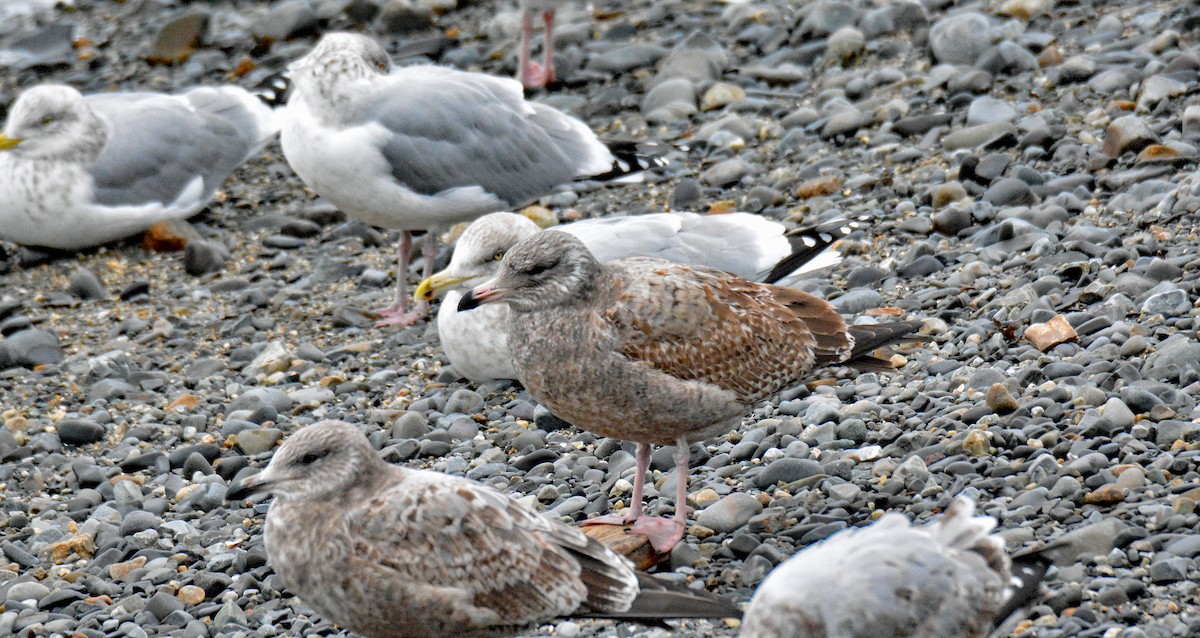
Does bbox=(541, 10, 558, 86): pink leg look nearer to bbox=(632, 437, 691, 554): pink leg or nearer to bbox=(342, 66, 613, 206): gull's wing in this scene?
bbox=(342, 66, 613, 206): gull's wing

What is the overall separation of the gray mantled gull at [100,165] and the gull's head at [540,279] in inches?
187

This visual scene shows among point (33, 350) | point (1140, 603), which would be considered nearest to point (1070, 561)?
point (1140, 603)

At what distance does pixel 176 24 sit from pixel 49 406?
582cm

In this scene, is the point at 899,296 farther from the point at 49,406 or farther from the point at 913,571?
the point at 49,406

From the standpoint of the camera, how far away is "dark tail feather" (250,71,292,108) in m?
10.2

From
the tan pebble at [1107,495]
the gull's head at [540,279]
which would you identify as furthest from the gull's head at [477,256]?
the tan pebble at [1107,495]

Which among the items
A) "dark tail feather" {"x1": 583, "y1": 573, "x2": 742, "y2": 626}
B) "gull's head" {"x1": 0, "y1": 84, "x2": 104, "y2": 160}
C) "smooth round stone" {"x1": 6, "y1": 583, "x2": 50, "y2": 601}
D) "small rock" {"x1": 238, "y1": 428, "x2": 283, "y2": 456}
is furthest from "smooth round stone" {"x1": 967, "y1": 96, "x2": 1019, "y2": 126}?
"smooth round stone" {"x1": 6, "y1": 583, "x2": 50, "y2": 601}

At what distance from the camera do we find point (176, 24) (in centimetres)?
1226

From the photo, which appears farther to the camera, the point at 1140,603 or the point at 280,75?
the point at 280,75

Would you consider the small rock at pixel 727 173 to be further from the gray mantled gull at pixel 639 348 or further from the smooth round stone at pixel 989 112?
the gray mantled gull at pixel 639 348

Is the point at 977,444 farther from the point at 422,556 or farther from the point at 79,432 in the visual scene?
the point at 79,432

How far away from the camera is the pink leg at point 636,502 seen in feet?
17.0

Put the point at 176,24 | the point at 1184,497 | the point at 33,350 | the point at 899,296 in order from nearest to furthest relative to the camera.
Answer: the point at 1184,497, the point at 899,296, the point at 33,350, the point at 176,24

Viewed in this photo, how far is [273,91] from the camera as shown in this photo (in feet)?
33.7
